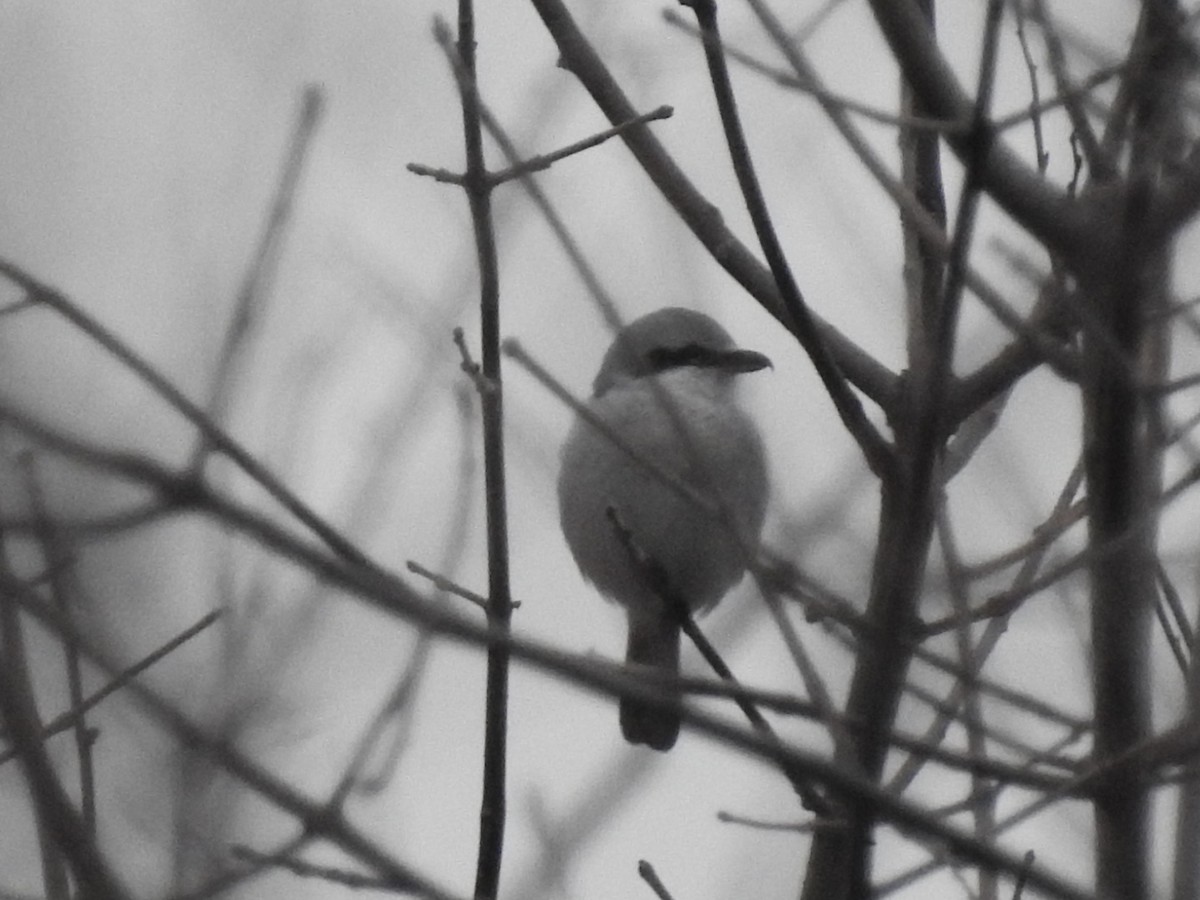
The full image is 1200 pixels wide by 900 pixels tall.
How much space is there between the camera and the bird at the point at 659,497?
200 inches

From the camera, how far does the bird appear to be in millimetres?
5086

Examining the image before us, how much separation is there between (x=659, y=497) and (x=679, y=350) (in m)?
0.74

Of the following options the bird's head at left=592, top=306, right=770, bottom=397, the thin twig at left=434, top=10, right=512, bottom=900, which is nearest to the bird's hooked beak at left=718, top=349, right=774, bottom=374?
the bird's head at left=592, top=306, right=770, bottom=397

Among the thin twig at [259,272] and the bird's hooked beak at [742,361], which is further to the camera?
the bird's hooked beak at [742,361]

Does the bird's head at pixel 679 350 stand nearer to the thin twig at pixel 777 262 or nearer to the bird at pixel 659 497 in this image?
the bird at pixel 659 497

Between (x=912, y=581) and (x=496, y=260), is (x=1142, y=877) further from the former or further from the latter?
(x=496, y=260)

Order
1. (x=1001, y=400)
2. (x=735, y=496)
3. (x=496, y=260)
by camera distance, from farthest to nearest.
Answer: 1. (x=735, y=496)
2. (x=1001, y=400)
3. (x=496, y=260)

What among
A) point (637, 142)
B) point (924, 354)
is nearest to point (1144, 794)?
point (924, 354)

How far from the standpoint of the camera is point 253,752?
344 centimetres

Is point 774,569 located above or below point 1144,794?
above

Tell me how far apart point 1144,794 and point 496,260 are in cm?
145

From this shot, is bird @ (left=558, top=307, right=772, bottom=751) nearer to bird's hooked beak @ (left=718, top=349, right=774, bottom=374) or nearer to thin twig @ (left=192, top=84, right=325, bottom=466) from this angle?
bird's hooked beak @ (left=718, top=349, right=774, bottom=374)

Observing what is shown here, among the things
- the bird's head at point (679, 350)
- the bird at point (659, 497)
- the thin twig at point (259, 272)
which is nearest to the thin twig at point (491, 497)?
the thin twig at point (259, 272)

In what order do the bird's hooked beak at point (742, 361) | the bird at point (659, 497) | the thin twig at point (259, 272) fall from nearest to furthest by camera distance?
the thin twig at point (259, 272) → the bird at point (659, 497) → the bird's hooked beak at point (742, 361)
